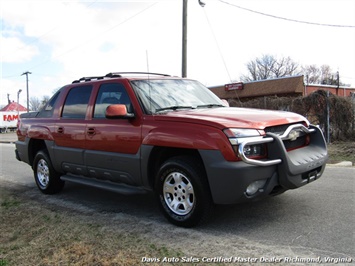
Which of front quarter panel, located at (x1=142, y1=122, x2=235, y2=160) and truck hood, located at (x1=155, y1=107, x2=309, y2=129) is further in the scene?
truck hood, located at (x1=155, y1=107, x2=309, y2=129)

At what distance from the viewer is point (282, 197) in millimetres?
5438

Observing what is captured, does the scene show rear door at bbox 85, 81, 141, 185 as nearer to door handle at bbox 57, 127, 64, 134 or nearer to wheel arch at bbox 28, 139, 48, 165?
door handle at bbox 57, 127, 64, 134

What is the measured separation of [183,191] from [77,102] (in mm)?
2668

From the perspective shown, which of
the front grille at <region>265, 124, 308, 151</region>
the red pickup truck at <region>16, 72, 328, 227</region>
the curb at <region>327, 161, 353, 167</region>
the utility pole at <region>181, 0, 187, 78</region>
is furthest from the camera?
the utility pole at <region>181, 0, 187, 78</region>

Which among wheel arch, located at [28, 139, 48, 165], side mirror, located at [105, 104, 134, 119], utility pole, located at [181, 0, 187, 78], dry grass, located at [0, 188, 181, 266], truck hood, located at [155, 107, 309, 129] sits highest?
utility pole, located at [181, 0, 187, 78]

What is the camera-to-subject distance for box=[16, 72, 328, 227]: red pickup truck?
13.2ft

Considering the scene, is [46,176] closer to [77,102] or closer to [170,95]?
[77,102]

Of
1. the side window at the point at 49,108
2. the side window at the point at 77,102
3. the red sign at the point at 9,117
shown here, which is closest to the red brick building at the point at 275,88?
the side window at the point at 49,108

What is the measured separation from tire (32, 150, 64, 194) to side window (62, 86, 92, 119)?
3.21 ft

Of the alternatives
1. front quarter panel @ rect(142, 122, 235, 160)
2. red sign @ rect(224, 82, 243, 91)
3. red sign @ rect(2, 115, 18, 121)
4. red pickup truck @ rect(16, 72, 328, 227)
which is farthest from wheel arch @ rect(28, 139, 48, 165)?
Answer: red sign @ rect(2, 115, 18, 121)

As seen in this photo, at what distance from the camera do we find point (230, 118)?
4.27 m

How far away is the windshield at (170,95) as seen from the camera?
498 centimetres

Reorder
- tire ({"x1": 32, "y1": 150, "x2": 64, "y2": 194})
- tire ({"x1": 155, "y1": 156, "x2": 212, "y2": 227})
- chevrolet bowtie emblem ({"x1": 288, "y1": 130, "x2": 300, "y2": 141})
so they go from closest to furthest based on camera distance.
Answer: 1. tire ({"x1": 155, "y1": 156, "x2": 212, "y2": 227})
2. chevrolet bowtie emblem ({"x1": 288, "y1": 130, "x2": 300, "y2": 141})
3. tire ({"x1": 32, "y1": 150, "x2": 64, "y2": 194})

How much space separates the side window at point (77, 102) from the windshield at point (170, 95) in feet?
3.53
